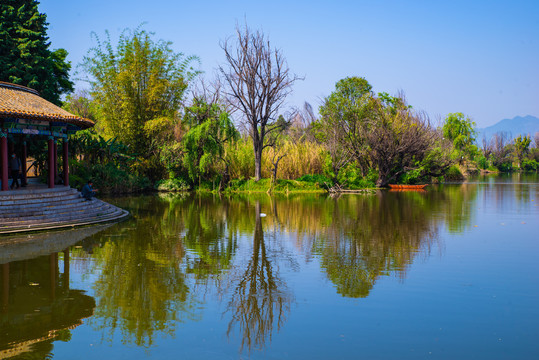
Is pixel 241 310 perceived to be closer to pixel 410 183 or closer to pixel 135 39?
pixel 135 39

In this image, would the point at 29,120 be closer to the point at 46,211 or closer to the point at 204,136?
the point at 46,211

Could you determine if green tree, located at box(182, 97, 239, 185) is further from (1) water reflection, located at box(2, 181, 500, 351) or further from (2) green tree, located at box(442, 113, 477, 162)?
(2) green tree, located at box(442, 113, 477, 162)

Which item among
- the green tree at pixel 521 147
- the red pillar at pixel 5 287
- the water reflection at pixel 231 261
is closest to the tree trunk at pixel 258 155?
the water reflection at pixel 231 261

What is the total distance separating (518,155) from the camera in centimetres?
7150

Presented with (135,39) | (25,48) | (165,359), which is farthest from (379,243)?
(135,39)

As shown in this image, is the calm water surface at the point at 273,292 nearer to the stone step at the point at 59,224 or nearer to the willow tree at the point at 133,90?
the stone step at the point at 59,224

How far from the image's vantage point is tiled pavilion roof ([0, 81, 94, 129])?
1384 cm

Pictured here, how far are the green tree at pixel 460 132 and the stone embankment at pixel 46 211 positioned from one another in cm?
4891

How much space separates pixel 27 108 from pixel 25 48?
29.7 ft

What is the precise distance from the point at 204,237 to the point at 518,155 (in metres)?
70.7

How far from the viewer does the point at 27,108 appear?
1460cm

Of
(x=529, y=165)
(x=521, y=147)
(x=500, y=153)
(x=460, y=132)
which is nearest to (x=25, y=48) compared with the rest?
(x=460, y=132)

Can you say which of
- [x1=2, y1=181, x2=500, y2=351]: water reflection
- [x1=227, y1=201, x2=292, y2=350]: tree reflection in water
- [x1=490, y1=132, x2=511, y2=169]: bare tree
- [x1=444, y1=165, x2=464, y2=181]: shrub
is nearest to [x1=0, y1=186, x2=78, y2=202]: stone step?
[x1=2, y1=181, x2=500, y2=351]: water reflection

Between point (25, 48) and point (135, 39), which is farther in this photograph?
point (135, 39)
